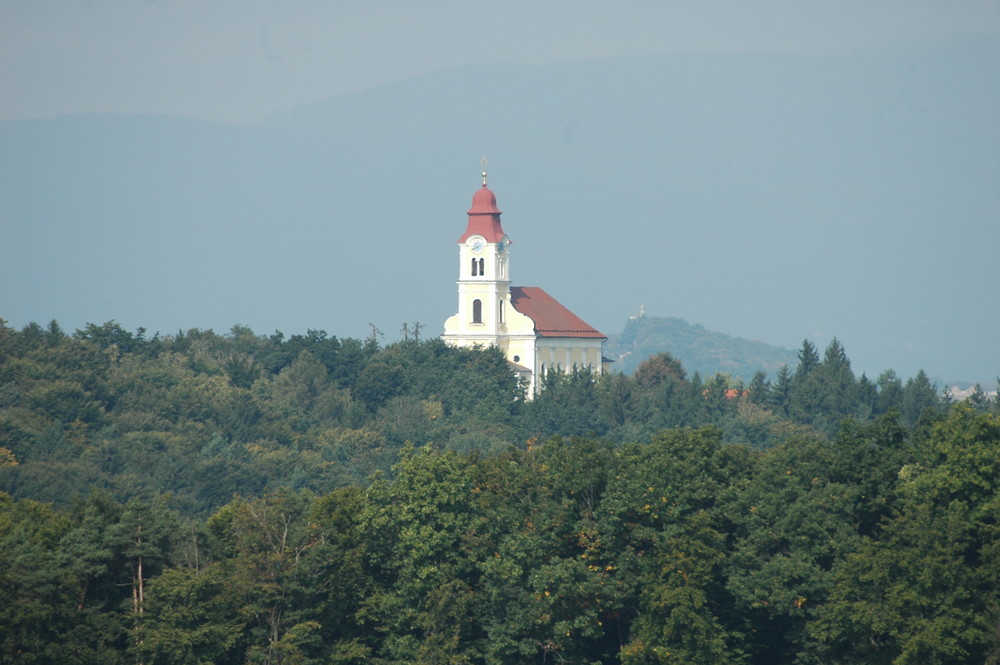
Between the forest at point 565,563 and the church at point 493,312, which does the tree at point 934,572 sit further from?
the church at point 493,312

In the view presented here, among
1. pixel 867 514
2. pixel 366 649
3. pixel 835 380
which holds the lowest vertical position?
pixel 366 649

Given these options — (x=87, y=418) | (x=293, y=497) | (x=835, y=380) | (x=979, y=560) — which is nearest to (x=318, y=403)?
(x=87, y=418)

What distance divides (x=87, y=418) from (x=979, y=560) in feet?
185

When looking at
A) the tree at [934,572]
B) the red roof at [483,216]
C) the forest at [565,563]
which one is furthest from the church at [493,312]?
the tree at [934,572]

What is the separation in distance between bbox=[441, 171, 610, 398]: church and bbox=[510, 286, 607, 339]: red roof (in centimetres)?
20

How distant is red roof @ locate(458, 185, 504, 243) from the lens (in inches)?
4476

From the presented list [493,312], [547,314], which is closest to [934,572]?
[493,312]

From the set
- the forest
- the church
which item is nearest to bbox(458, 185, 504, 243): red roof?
the church

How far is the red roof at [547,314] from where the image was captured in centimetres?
11662

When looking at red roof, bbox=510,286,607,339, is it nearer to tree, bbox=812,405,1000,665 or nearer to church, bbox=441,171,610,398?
church, bbox=441,171,610,398

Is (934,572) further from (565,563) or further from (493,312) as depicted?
(493,312)

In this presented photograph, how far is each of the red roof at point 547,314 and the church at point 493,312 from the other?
0.20m

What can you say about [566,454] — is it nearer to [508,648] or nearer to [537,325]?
[508,648]

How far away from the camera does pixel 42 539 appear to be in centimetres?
4106
